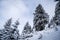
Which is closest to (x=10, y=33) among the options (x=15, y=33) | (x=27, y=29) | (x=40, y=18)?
(x=15, y=33)

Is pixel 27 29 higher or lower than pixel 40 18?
lower

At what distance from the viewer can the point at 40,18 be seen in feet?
129

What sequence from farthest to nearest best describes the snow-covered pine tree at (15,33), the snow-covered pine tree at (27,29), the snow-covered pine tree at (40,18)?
the snow-covered pine tree at (27,29) < the snow-covered pine tree at (40,18) < the snow-covered pine tree at (15,33)

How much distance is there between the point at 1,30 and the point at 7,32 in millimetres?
2117

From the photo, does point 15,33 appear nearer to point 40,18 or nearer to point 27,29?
point 40,18

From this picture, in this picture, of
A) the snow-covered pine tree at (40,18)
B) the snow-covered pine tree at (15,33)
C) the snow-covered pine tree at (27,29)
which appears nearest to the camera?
the snow-covered pine tree at (15,33)

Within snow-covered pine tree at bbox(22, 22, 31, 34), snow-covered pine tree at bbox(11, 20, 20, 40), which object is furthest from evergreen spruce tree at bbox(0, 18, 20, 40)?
snow-covered pine tree at bbox(22, 22, 31, 34)

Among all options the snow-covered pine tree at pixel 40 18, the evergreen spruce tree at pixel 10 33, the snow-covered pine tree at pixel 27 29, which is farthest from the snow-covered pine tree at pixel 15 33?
the snow-covered pine tree at pixel 27 29

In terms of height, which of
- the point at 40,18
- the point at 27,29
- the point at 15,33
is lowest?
the point at 15,33

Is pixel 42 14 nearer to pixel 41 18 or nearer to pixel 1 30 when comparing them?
pixel 41 18

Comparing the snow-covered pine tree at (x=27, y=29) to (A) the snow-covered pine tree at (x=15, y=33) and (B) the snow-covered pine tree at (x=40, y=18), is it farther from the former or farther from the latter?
(A) the snow-covered pine tree at (x=15, y=33)

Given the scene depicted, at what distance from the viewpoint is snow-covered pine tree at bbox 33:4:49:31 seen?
3751 centimetres

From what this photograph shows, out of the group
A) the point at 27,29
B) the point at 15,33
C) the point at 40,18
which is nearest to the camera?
the point at 15,33

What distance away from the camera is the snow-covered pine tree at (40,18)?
3751 centimetres
